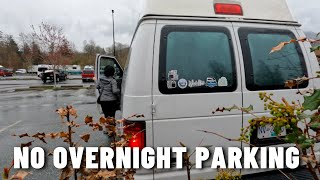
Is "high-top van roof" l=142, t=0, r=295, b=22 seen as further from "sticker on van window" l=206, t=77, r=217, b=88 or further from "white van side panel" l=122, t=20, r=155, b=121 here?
"sticker on van window" l=206, t=77, r=217, b=88

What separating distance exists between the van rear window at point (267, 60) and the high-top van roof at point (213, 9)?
0.17m

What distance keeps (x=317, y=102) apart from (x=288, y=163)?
74 cm

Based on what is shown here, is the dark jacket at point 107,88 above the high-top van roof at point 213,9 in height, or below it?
below

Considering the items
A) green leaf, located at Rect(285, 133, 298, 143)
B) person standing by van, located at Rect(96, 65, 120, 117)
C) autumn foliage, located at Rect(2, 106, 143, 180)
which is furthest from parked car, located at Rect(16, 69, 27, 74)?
green leaf, located at Rect(285, 133, 298, 143)

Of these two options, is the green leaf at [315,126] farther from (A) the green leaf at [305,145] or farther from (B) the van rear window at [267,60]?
(B) the van rear window at [267,60]

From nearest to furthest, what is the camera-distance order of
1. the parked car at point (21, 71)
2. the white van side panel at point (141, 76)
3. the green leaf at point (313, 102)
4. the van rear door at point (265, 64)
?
the green leaf at point (313, 102)
the white van side panel at point (141, 76)
the van rear door at point (265, 64)
the parked car at point (21, 71)

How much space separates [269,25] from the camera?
297 cm

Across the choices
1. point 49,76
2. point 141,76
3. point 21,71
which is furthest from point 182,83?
point 21,71

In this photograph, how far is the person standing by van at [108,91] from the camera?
5345mm

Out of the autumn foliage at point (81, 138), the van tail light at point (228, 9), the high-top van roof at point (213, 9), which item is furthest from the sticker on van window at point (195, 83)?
the autumn foliage at point (81, 138)

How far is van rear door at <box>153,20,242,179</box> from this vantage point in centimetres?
252

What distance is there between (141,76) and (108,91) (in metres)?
3.23

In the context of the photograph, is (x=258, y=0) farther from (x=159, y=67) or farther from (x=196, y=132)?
(x=196, y=132)

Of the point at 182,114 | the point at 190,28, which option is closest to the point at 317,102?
the point at 182,114
